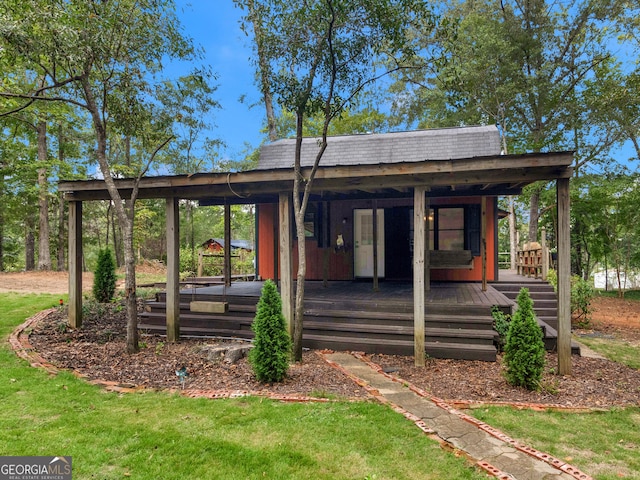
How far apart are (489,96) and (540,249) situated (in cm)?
885

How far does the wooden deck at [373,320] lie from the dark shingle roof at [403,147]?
10.7 feet

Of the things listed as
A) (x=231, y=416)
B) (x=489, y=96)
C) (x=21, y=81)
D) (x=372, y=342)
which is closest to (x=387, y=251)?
(x=372, y=342)

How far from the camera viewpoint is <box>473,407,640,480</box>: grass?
104 inches

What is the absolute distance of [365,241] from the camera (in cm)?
939

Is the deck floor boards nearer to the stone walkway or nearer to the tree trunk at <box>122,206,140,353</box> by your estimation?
the tree trunk at <box>122,206,140,353</box>

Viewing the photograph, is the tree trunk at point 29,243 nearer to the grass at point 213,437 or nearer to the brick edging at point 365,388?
the brick edging at point 365,388

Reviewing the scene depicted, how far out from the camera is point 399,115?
63.8ft

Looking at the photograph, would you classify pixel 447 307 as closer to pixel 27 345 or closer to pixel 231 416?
pixel 231 416

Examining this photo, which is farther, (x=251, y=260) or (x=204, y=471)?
(x=251, y=260)

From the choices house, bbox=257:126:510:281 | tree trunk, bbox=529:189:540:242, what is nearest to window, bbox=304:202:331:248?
house, bbox=257:126:510:281

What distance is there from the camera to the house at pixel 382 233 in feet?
16.4

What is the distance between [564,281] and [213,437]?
4.34m

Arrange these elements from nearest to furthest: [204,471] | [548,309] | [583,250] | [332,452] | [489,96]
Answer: [204,471]
[332,452]
[548,309]
[489,96]
[583,250]

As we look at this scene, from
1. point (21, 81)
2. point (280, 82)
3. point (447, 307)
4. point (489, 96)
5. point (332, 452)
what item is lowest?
point (332, 452)
